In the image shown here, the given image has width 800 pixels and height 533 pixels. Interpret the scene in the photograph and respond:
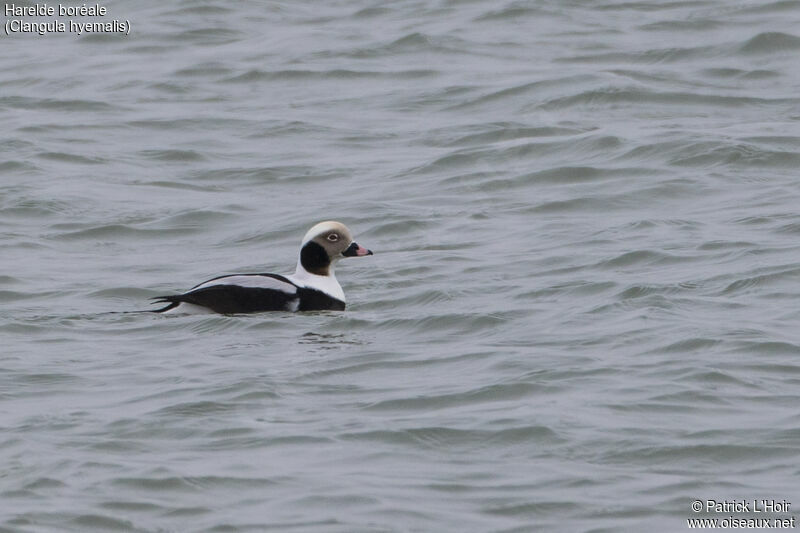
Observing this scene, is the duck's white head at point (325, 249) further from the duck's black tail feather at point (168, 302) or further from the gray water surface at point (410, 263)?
the duck's black tail feather at point (168, 302)

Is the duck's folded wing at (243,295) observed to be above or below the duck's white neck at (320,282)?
above

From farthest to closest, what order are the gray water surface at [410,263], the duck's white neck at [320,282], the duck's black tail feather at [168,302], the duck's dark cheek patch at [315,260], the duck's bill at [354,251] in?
the duck's bill at [354,251] < the duck's dark cheek patch at [315,260] < the duck's white neck at [320,282] < the duck's black tail feather at [168,302] < the gray water surface at [410,263]

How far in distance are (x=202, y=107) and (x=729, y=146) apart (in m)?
5.50

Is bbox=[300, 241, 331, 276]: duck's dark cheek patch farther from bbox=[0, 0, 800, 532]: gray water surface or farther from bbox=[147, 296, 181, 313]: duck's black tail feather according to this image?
bbox=[147, 296, 181, 313]: duck's black tail feather

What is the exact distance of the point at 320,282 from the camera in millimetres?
11156

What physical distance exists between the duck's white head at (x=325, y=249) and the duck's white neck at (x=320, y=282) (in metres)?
0.02

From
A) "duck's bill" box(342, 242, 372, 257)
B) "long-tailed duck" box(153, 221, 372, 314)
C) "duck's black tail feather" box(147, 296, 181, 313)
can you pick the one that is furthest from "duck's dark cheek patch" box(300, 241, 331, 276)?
"duck's black tail feather" box(147, 296, 181, 313)

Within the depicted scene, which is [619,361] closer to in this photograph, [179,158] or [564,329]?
[564,329]

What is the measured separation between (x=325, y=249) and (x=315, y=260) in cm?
11

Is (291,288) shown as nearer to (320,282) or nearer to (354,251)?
(320,282)

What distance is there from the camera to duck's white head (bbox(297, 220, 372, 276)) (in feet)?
37.2

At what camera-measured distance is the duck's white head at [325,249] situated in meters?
11.3

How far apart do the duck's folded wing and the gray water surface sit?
0.35ft

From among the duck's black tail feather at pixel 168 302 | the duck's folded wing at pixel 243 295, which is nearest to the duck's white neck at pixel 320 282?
the duck's folded wing at pixel 243 295
